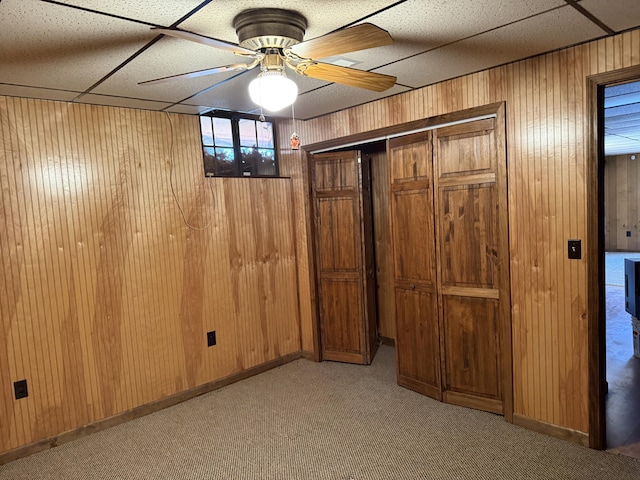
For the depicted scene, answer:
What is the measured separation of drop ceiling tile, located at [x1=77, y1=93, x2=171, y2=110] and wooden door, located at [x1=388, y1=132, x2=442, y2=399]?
1.87m

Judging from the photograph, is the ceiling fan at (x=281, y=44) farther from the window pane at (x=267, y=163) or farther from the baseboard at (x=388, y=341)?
the baseboard at (x=388, y=341)

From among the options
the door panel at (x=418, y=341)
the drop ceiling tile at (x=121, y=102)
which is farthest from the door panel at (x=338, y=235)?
the drop ceiling tile at (x=121, y=102)

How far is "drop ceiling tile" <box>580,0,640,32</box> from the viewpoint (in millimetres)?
1839

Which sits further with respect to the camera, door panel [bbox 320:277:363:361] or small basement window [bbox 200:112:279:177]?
door panel [bbox 320:277:363:361]

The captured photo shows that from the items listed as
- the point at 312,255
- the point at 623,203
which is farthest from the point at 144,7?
the point at 623,203

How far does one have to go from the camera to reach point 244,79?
2.63 m

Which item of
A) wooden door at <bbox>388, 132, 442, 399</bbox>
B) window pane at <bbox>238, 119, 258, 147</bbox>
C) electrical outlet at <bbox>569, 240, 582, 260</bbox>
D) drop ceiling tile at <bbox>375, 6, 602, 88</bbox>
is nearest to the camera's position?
drop ceiling tile at <bbox>375, 6, 602, 88</bbox>

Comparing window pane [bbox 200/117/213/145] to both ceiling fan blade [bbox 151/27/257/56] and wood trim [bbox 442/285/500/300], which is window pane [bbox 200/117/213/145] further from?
wood trim [bbox 442/285/500/300]

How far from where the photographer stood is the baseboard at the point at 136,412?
2836 millimetres

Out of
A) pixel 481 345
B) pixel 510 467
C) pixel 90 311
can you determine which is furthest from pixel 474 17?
pixel 90 311

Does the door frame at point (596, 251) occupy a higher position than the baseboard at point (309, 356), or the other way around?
the door frame at point (596, 251)

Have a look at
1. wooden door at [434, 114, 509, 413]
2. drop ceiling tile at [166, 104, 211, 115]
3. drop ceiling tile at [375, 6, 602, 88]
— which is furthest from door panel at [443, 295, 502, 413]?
drop ceiling tile at [166, 104, 211, 115]

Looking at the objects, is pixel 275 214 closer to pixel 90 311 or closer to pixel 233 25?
pixel 90 311

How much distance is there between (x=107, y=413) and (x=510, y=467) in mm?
2815
